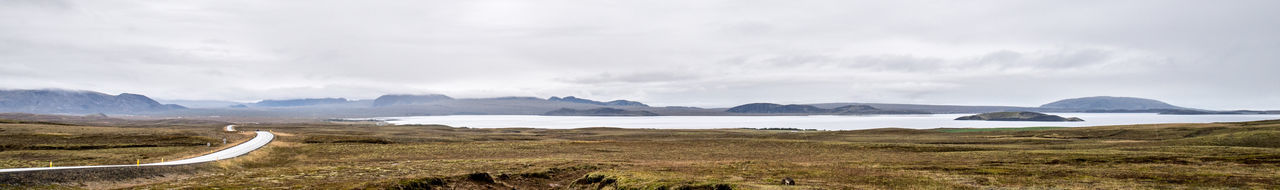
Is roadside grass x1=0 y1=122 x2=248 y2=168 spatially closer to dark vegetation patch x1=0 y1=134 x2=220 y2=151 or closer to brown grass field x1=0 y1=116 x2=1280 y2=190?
dark vegetation patch x1=0 y1=134 x2=220 y2=151

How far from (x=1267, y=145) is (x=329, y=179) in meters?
84.4

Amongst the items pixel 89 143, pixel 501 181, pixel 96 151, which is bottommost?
pixel 501 181

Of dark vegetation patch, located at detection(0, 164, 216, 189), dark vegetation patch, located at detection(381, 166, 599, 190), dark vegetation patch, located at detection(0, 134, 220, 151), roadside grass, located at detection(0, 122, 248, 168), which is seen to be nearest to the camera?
dark vegetation patch, located at detection(0, 164, 216, 189)

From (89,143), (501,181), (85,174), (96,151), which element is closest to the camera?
(85,174)

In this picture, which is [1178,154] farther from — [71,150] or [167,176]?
[71,150]

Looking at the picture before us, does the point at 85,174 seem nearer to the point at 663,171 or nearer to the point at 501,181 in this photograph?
the point at 501,181

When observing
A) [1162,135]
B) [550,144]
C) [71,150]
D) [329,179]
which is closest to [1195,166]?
[329,179]

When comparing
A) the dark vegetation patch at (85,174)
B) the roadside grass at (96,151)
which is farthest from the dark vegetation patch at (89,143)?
the dark vegetation patch at (85,174)

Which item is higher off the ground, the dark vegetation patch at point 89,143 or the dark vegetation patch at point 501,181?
the dark vegetation patch at point 89,143

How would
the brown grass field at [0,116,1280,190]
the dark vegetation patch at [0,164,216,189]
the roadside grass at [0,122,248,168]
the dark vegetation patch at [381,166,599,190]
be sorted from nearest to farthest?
the dark vegetation patch at [0,164,216,189], the brown grass field at [0,116,1280,190], the dark vegetation patch at [381,166,599,190], the roadside grass at [0,122,248,168]

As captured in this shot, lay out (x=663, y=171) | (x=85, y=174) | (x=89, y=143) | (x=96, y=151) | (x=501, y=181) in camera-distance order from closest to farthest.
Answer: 1. (x=85, y=174)
2. (x=501, y=181)
3. (x=663, y=171)
4. (x=96, y=151)
5. (x=89, y=143)

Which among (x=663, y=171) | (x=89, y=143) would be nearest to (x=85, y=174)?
(x=663, y=171)

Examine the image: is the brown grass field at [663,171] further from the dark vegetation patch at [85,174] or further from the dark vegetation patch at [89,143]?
the dark vegetation patch at [85,174]

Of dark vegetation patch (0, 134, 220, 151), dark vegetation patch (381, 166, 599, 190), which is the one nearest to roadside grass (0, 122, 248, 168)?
dark vegetation patch (0, 134, 220, 151)
